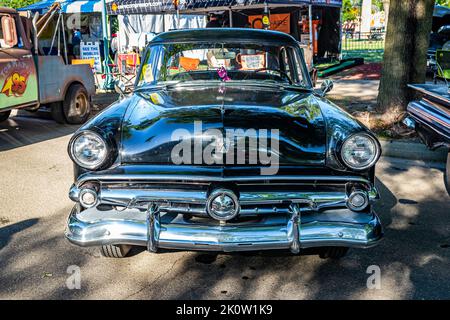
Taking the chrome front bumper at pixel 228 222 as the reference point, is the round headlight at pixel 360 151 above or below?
above

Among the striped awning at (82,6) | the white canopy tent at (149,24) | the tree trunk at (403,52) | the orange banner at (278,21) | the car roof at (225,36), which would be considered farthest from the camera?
the white canopy tent at (149,24)

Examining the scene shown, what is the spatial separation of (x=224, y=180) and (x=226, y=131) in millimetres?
344

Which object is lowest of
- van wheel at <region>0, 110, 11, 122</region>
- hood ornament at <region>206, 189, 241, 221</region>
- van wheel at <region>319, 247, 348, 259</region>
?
van wheel at <region>319, 247, 348, 259</region>

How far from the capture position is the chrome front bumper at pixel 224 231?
2.78 meters

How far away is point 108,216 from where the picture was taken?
9.61ft

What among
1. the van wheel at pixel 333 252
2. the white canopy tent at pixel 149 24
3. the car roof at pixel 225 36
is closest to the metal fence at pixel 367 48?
the white canopy tent at pixel 149 24

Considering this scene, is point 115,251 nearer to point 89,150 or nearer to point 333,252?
point 89,150

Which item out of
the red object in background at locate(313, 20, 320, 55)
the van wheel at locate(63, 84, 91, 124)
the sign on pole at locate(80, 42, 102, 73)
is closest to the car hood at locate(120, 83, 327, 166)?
the van wheel at locate(63, 84, 91, 124)

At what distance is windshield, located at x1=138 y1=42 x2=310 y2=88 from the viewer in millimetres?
4340

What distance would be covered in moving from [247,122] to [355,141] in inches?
26.3

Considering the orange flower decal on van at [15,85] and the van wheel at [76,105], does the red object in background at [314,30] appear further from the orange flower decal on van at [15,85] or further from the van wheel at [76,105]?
the orange flower decal on van at [15,85]

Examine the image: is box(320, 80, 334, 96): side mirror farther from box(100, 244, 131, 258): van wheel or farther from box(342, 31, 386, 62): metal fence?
box(342, 31, 386, 62): metal fence

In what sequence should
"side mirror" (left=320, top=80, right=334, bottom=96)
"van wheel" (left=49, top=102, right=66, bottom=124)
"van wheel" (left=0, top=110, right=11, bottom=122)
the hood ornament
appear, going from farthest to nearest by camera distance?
"van wheel" (left=0, top=110, right=11, bottom=122) < "van wheel" (left=49, top=102, right=66, bottom=124) < "side mirror" (left=320, top=80, right=334, bottom=96) < the hood ornament

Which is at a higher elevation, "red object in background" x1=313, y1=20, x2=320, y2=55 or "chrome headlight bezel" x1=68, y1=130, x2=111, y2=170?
"red object in background" x1=313, y1=20, x2=320, y2=55
